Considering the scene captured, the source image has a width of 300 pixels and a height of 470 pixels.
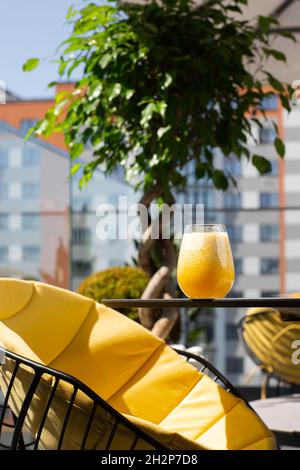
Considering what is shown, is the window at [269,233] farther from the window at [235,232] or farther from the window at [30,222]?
the window at [30,222]

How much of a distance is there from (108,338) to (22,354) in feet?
1.06

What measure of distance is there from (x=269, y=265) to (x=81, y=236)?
148cm

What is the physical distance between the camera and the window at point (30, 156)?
498 centimetres

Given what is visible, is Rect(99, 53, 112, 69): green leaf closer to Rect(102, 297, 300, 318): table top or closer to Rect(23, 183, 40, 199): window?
Rect(102, 297, 300, 318): table top

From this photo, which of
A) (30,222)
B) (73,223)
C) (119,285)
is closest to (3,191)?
(30,222)

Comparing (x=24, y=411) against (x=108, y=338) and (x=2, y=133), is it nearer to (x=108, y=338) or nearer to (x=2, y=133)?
(x=108, y=338)

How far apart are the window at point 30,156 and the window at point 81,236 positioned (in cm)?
66

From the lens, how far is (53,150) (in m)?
5.06

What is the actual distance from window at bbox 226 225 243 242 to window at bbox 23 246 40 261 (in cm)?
144

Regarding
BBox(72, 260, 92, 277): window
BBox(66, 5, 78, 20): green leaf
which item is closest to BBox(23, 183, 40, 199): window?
BBox(72, 260, 92, 277): window

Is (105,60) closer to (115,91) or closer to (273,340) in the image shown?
(115,91)

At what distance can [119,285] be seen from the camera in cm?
334

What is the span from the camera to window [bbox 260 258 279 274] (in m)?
5.00
